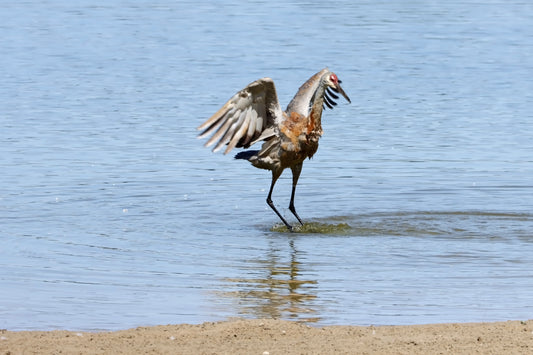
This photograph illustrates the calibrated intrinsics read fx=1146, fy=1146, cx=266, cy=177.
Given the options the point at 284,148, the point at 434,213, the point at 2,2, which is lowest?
the point at 2,2

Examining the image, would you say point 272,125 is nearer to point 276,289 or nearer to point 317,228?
point 317,228

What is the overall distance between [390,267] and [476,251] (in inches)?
38.6

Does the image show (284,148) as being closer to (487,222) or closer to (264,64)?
(487,222)

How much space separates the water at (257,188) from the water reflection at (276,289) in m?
0.03

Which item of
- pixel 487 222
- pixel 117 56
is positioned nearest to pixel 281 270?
pixel 487 222

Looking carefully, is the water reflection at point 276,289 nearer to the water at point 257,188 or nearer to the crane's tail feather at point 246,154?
the water at point 257,188

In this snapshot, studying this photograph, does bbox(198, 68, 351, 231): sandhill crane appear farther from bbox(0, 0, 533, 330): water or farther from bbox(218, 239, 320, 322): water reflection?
bbox(218, 239, 320, 322): water reflection

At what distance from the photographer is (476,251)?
964cm

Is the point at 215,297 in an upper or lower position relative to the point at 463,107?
upper

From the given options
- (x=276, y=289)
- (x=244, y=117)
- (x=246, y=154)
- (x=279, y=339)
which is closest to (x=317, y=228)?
(x=246, y=154)

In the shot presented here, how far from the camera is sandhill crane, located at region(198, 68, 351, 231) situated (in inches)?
413

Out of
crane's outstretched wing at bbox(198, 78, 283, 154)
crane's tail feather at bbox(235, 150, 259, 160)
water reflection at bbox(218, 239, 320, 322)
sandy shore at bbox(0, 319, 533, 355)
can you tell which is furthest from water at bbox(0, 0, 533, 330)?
crane's outstretched wing at bbox(198, 78, 283, 154)

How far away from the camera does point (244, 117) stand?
10.6 m

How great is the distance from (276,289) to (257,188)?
446 cm
